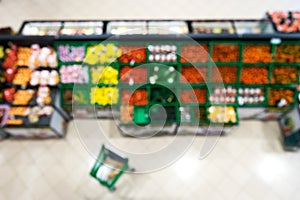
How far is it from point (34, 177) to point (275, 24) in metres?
5.98

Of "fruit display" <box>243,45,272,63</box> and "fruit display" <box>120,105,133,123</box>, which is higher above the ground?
"fruit display" <box>243,45,272,63</box>

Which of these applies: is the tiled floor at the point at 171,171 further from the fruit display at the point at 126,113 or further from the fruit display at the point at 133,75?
the fruit display at the point at 133,75

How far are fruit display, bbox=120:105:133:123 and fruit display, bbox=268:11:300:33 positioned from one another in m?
3.56

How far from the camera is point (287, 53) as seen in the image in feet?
19.8

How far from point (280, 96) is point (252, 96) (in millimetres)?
566

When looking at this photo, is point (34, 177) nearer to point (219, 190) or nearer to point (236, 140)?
point (219, 190)

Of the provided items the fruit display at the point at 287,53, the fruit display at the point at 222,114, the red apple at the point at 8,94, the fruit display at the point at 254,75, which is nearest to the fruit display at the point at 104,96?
the red apple at the point at 8,94

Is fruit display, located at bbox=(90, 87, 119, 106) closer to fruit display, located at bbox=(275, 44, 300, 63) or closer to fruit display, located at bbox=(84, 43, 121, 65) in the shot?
fruit display, located at bbox=(84, 43, 121, 65)

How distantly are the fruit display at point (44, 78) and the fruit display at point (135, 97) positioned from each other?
1439mm

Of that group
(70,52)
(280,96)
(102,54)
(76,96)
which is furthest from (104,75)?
(280,96)

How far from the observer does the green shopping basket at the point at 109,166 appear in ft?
17.5

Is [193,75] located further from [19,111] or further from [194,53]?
[19,111]

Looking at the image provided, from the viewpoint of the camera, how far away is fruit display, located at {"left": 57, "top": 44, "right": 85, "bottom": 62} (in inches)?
239

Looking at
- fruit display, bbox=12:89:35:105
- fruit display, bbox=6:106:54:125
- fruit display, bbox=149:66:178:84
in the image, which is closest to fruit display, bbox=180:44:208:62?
fruit display, bbox=149:66:178:84
